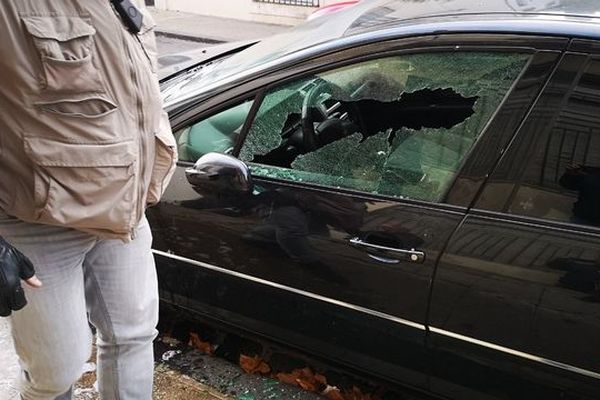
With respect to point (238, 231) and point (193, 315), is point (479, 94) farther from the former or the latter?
point (193, 315)

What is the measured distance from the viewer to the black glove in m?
1.41

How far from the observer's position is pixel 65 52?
143 cm

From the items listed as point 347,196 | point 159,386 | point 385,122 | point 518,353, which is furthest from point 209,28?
point 518,353

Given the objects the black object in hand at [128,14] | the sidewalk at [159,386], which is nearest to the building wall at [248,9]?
the sidewalk at [159,386]

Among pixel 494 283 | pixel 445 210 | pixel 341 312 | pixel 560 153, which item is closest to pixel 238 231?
pixel 341 312

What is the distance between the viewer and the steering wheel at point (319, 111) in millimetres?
2271

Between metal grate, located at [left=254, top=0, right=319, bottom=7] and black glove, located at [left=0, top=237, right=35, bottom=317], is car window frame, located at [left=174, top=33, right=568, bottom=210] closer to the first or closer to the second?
black glove, located at [left=0, top=237, right=35, bottom=317]

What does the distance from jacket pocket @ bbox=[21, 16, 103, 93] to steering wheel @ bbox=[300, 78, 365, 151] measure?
3.06ft

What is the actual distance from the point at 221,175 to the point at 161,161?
0.50 m

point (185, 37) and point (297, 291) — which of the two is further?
point (185, 37)

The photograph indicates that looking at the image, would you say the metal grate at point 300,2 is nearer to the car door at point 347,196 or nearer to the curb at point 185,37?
the curb at point 185,37

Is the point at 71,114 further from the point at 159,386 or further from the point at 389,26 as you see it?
the point at 159,386

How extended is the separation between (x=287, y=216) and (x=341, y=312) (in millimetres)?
379

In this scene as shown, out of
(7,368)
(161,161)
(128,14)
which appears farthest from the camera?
(7,368)
